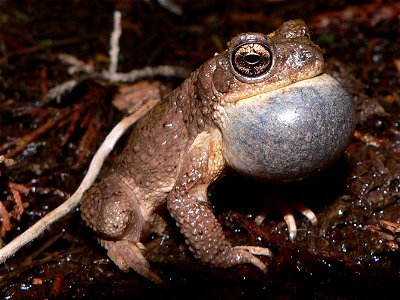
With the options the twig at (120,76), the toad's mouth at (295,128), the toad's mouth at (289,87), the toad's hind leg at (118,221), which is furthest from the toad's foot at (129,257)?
the twig at (120,76)

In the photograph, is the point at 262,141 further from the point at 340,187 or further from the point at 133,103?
the point at 133,103

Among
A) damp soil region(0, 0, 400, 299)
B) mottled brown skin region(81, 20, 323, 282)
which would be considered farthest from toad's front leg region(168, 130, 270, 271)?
damp soil region(0, 0, 400, 299)

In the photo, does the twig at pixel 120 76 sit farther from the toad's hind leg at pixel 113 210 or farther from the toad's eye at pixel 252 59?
the toad's eye at pixel 252 59

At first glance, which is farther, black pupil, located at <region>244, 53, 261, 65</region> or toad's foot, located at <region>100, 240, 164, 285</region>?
toad's foot, located at <region>100, 240, 164, 285</region>

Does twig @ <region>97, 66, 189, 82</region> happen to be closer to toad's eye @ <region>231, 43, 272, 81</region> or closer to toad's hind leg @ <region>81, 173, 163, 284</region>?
toad's hind leg @ <region>81, 173, 163, 284</region>

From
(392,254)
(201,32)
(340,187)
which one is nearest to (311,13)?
(201,32)

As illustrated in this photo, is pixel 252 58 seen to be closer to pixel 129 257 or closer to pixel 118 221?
pixel 118 221
